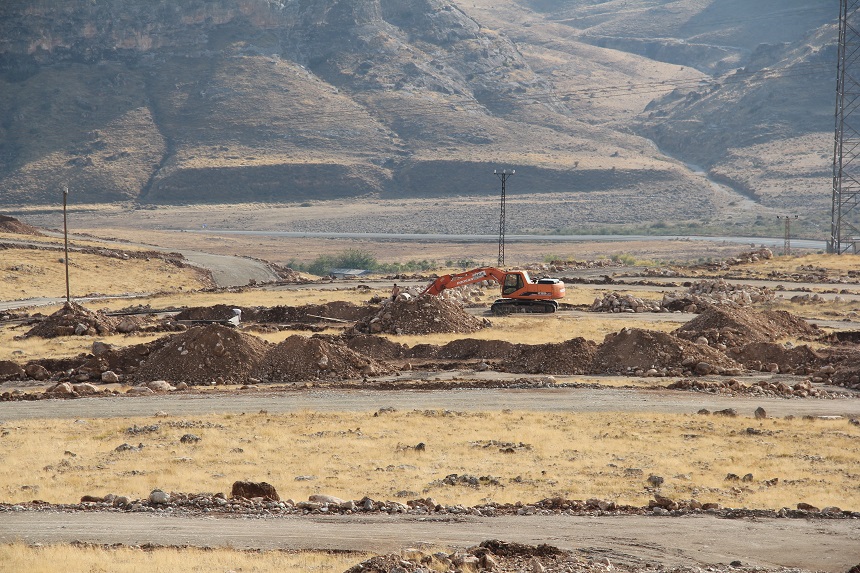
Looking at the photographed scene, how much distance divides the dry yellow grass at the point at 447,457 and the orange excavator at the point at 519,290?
24.3 m

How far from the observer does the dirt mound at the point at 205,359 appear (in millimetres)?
37406

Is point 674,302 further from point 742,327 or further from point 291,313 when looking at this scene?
point 291,313


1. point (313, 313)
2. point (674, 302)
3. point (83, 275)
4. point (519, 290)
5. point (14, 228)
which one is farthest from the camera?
point (14, 228)

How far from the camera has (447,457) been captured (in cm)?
2628

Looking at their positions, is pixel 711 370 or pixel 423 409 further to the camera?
pixel 711 370

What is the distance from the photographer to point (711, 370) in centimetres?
3834

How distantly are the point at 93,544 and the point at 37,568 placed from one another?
1.50m

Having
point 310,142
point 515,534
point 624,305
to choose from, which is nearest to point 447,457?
point 515,534

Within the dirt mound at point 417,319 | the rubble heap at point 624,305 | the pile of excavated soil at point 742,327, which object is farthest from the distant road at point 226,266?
the pile of excavated soil at point 742,327

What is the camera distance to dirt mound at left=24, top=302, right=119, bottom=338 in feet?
157

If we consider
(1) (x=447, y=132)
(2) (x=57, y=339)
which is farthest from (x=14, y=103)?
(2) (x=57, y=339)

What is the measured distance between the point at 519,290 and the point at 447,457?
29953 millimetres

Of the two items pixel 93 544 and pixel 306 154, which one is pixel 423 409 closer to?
pixel 93 544

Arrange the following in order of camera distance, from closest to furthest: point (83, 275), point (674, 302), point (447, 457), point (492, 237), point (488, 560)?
1. point (488, 560)
2. point (447, 457)
3. point (674, 302)
4. point (83, 275)
5. point (492, 237)
